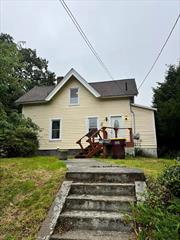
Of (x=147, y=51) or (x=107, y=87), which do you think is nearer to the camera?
(x=147, y=51)

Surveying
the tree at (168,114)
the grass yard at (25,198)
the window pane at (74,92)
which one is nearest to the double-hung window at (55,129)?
the window pane at (74,92)

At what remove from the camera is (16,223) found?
344 cm

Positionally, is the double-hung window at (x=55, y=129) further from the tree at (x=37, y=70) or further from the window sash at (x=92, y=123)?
the tree at (x=37, y=70)

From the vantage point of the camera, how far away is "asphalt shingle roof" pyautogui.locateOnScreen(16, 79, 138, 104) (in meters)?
15.1

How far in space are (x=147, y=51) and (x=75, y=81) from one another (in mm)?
6302

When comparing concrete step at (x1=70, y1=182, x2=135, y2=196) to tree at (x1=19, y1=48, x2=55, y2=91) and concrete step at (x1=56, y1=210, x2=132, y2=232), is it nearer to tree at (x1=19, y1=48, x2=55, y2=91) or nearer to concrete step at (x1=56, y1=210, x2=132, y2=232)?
concrete step at (x1=56, y1=210, x2=132, y2=232)

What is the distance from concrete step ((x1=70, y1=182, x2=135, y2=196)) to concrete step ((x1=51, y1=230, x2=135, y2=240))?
102 centimetres

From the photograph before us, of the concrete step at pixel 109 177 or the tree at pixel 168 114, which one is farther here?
the tree at pixel 168 114

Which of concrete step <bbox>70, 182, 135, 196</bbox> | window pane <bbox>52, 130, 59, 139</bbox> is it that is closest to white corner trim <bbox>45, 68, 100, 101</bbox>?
window pane <bbox>52, 130, 59, 139</bbox>

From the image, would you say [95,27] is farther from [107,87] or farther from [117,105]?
[107,87]

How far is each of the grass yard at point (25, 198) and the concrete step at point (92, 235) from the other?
0.44 m

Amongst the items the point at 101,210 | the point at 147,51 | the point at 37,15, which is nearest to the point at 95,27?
the point at 37,15

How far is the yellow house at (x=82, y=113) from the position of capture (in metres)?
14.6

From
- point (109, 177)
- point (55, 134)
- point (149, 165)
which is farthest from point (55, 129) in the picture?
point (109, 177)
